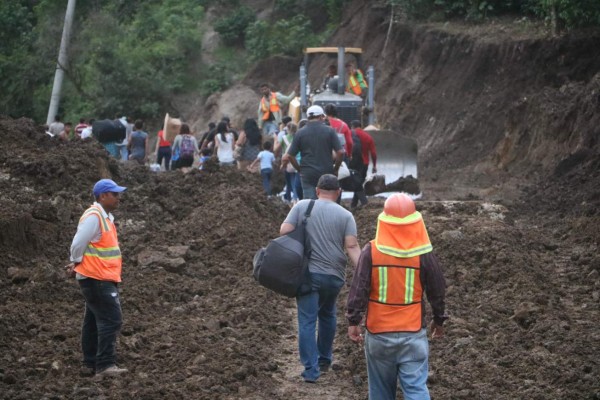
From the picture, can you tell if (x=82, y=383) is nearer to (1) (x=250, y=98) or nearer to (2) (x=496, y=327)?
(2) (x=496, y=327)

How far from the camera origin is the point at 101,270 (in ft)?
29.6

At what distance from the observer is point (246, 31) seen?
43.7 metres

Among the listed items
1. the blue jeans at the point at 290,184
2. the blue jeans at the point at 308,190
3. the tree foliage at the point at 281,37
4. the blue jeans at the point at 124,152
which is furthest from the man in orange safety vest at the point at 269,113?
the tree foliage at the point at 281,37

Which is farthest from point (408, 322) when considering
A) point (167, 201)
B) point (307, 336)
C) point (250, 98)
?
point (250, 98)

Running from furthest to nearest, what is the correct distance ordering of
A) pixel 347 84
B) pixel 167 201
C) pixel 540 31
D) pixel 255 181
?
pixel 540 31
pixel 347 84
pixel 255 181
pixel 167 201

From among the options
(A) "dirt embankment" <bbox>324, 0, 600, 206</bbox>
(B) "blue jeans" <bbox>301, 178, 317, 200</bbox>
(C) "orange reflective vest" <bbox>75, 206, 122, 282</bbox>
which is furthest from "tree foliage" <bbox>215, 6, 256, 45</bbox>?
(C) "orange reflective vest" <bbox>75, 206, 122, 282</bbox>

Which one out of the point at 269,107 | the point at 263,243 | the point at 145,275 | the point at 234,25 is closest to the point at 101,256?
the point at 145,275

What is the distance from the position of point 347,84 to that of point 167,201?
322 inches

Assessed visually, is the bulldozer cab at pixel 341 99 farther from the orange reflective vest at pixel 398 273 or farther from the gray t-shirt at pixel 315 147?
the orange reflective vest at pixel 398 273

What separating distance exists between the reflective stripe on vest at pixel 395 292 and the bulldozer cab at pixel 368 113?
49.8 ft

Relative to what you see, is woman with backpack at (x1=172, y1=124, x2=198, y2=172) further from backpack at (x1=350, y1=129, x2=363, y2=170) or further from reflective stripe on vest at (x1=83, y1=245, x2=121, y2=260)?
reflective stripe on vest at (x1=83, y1=245, x2=121, y2=260)

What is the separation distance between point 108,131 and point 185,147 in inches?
149

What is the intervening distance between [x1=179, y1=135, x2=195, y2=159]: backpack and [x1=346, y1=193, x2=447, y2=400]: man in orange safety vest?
615 inches

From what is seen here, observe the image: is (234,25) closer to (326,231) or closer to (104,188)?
(104,188)
